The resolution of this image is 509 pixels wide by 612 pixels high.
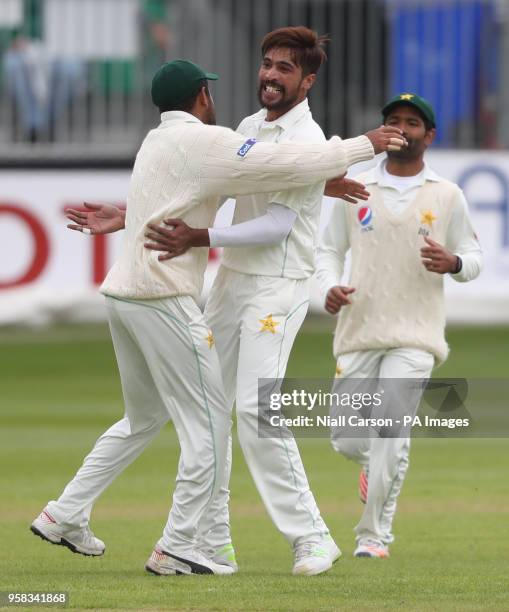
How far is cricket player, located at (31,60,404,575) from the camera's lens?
6.86m

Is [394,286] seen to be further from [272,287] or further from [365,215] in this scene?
[272,287]

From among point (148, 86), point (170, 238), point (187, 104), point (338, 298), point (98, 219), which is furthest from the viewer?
point (148, 86)

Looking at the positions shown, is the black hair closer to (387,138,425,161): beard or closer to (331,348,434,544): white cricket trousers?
(387,138,425,161): beard

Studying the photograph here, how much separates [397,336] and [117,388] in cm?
884

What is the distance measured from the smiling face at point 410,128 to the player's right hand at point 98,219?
1.52 meters

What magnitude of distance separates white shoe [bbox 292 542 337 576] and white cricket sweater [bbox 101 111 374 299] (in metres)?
1.18

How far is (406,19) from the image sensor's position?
20.1 metres

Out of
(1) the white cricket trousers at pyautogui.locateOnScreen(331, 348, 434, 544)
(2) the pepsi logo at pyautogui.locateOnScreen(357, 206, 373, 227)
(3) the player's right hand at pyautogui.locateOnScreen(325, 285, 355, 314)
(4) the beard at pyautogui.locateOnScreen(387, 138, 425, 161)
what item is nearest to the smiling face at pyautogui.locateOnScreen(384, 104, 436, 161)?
(4) the beard at pyautogui.locateOnScreen(387, 138, 425, 161)

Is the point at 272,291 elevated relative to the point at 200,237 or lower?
lower

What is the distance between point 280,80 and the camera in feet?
23.6

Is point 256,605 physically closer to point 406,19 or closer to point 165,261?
point 165,261

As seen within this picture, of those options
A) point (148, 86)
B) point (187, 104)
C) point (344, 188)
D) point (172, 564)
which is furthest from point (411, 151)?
point (148, 86)

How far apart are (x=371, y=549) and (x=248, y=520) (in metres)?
1.57
